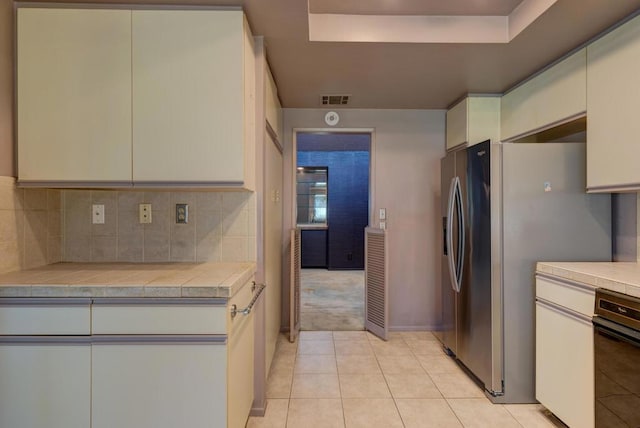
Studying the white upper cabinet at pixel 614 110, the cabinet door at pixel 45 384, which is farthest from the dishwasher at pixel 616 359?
the cabinet door at pixel 45 384

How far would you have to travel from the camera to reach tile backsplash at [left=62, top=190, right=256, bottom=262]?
6.75 feet

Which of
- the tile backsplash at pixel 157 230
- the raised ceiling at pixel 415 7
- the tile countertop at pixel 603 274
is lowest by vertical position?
the tile countertop at pixel 603 274

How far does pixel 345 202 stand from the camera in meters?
7.23

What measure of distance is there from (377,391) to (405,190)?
201cm

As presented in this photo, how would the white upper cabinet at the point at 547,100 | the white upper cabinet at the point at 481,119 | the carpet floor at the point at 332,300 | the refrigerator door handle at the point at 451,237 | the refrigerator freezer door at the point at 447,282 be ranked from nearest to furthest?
1. the white upper cabinet at the point at 547,100
2. the refrigerator door handle at the point at 451,237
3. the refrigerator freezer door at the point at 447,282
4. the white upper cabinet at the point at 481,119
5. the carpet floor at the point at 332,300

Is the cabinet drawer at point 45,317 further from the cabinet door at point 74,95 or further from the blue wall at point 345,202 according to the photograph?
the blue wall at point 345,202

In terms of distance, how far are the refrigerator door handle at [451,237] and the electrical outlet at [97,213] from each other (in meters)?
2.49

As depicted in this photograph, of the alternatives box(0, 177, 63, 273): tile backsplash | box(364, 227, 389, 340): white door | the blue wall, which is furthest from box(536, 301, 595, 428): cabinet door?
the blue wall

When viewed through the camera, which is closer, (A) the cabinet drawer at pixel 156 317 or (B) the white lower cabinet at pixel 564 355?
(A) the cabinet drawer at pixel 156 317

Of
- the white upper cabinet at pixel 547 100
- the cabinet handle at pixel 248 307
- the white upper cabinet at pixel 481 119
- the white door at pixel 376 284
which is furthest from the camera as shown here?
the white door at pixel 376 284

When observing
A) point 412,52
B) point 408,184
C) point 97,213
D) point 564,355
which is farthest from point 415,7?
point 97,213

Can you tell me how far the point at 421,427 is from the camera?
77.7 inches

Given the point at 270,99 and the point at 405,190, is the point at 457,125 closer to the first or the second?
the point at 405,190

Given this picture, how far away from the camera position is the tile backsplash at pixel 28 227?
1.70 metres
